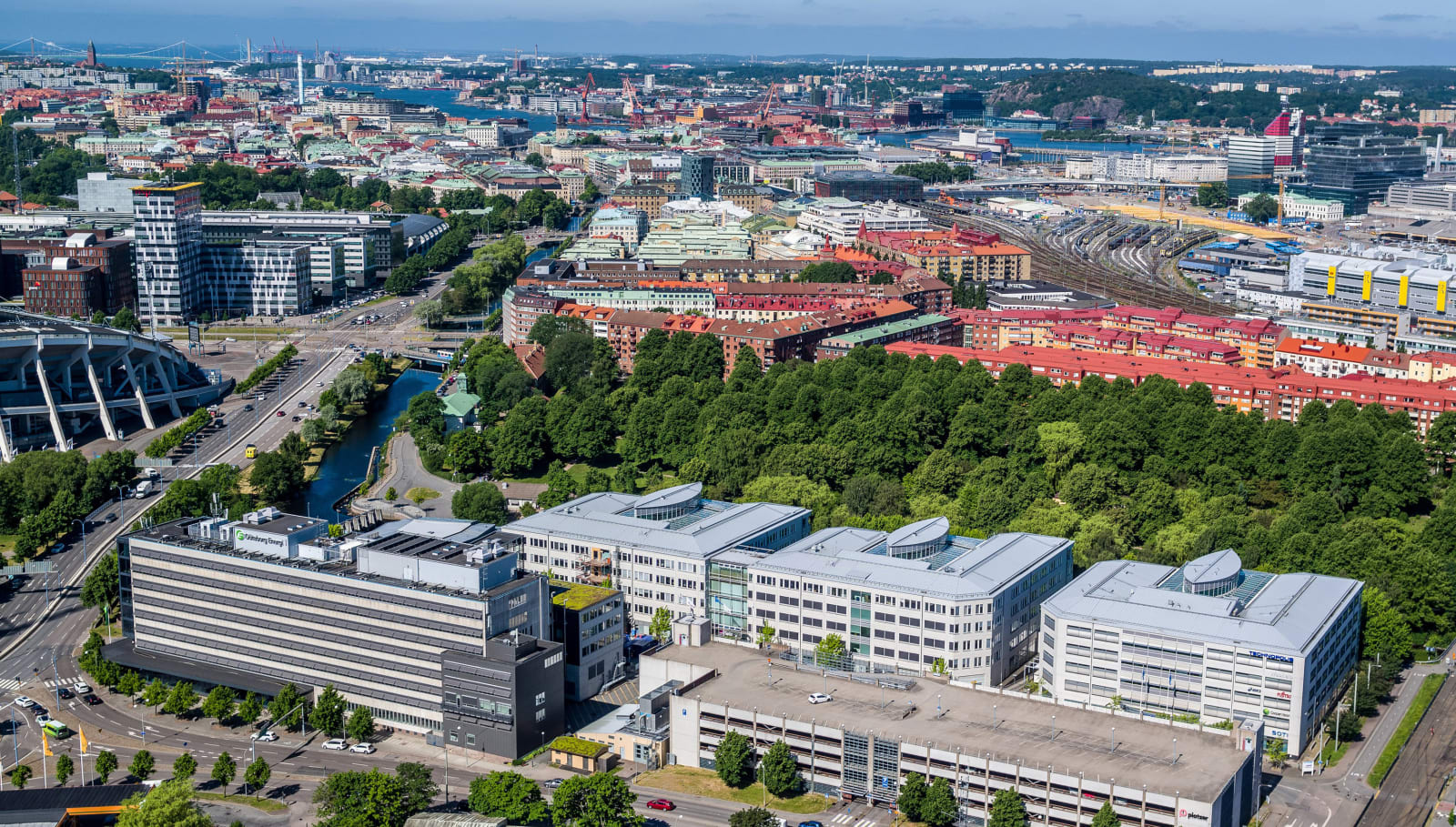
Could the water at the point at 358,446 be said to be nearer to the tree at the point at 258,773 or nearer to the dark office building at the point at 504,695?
the dark office building at the point at 504,695

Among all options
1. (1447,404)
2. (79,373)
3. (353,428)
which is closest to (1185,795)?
(1447,404)

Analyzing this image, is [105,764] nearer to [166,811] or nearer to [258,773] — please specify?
[258,773]

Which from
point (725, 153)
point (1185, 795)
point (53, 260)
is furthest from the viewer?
point (725, 153)

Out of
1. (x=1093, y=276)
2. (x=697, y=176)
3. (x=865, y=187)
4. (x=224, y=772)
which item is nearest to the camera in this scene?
(x=224, y=772)

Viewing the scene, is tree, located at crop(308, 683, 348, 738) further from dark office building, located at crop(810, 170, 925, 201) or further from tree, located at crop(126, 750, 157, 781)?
dark office building, located at crop(810, 170, 925, 201)

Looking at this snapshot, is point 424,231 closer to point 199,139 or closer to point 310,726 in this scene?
point 199,139

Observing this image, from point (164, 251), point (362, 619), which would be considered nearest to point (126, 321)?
point (164, 251)
